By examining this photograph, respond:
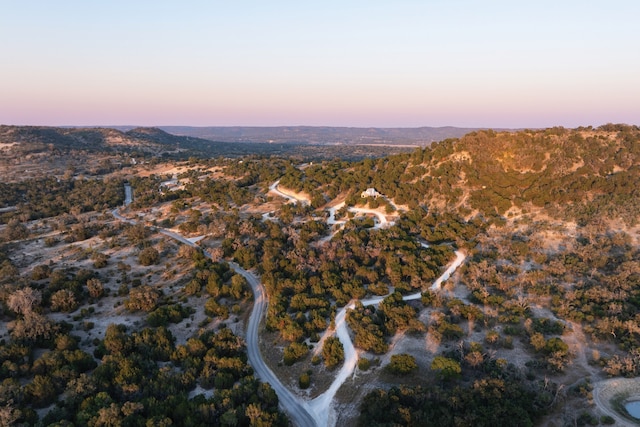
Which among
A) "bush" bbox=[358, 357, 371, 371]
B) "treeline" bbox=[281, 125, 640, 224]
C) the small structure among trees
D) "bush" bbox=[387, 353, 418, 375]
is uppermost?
"treeline" bbox=[281, 125, 640, 224]

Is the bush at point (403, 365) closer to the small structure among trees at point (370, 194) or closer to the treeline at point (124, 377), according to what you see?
the treeline at point (124, 377)

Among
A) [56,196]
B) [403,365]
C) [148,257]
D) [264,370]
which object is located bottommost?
[264,370]

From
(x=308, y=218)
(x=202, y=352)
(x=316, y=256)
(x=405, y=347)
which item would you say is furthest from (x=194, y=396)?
(x=308, y=218)

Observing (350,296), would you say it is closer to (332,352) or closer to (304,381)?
(332,352)

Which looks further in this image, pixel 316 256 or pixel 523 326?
pixel 316 256

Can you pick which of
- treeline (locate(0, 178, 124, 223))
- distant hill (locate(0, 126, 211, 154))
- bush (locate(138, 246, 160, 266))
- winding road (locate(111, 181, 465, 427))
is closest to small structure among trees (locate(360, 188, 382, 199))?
winding road (locate(111, 181, 465, 427))

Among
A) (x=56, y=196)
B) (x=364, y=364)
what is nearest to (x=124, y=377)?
(x=364, y=364)

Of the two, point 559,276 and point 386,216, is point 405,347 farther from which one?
point 386,216

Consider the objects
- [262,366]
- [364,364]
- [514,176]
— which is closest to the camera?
[364,364]

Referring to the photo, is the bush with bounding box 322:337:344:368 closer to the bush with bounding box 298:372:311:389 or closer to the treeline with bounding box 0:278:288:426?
the bush with bounding box 298:372:311:389

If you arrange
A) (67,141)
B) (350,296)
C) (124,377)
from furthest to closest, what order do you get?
(67,141) < (350,296) < (124,377)

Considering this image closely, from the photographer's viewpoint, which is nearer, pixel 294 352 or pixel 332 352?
pixel 332 352
